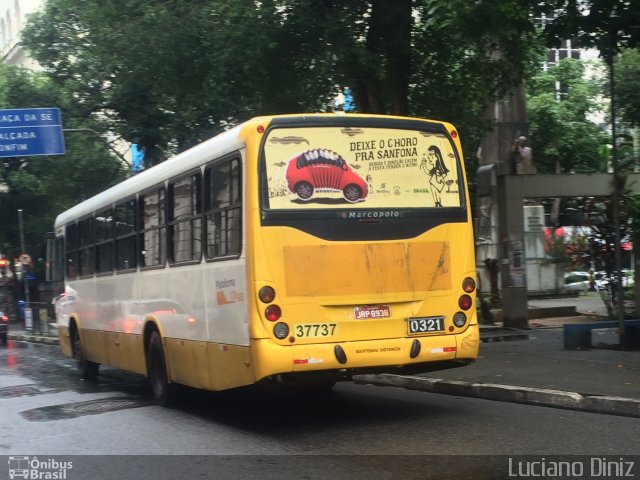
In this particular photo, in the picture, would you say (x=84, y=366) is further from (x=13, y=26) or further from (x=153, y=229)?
(x=13, y=26)

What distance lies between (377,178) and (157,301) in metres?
3.68

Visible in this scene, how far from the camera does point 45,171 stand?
3086 cm

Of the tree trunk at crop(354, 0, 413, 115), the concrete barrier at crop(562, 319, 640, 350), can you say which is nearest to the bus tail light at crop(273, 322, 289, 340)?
the concrete barrier at crop(562, 319, 640, 350)

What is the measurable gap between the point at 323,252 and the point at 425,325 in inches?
53.3

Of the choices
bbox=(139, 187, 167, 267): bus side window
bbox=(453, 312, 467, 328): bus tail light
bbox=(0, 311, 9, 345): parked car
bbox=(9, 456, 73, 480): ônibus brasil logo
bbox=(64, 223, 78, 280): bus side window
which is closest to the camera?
bbox=(9, 456, 73, 480): ônibus brasil logo

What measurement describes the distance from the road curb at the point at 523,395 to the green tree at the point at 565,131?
29611 mm

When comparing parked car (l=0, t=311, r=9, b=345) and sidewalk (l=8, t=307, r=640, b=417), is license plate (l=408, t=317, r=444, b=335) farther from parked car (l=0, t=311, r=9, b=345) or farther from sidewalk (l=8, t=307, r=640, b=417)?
parked car (l=0, t=311, r=9, b=345)

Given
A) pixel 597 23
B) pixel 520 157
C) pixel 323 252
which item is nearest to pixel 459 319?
pixel 323 252

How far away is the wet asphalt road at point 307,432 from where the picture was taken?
683 centimetres

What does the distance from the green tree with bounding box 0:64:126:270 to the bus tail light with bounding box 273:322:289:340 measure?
21654mm

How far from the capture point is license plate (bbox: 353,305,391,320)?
8039 mm

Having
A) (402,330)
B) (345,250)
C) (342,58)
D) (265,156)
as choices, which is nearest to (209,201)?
(265,156)

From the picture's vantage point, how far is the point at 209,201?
345 inches

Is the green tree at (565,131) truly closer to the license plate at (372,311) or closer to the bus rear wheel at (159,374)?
the bus rear wheel at (159,374)
